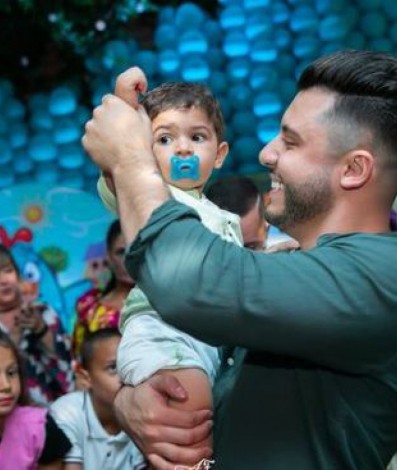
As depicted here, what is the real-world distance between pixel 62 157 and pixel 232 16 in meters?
1.07

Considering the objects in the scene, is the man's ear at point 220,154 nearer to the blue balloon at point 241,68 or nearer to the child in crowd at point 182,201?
the child in crowd at point 182,201

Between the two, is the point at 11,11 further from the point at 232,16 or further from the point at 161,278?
the point at 161,278

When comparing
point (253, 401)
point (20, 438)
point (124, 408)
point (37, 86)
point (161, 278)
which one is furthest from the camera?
point (37, 86)

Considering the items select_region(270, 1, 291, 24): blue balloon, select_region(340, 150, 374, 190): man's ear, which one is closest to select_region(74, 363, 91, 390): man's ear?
select_region(270, 1, 291, 24): blue balloon

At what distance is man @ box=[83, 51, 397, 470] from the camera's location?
147cm

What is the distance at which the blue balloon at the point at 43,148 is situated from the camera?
4945mm

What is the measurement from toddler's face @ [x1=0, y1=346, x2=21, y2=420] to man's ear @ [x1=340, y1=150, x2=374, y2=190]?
7.04 ft

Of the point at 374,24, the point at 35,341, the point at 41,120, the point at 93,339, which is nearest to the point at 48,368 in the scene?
the point at 35,341

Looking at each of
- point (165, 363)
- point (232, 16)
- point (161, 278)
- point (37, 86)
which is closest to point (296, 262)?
point (161, 278)

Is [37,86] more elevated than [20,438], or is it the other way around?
[37,86]

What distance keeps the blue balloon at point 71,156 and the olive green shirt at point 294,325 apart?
3.36m

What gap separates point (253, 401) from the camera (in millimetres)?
1680

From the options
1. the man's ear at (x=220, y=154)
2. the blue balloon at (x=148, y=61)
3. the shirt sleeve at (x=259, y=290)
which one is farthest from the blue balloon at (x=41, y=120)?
the shirt sleeve at (x=259, y=290)

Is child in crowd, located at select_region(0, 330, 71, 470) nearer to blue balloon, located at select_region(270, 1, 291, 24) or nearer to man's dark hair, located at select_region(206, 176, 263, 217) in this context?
man's dark hair, located at select_region(206, 176, 263, 217)
